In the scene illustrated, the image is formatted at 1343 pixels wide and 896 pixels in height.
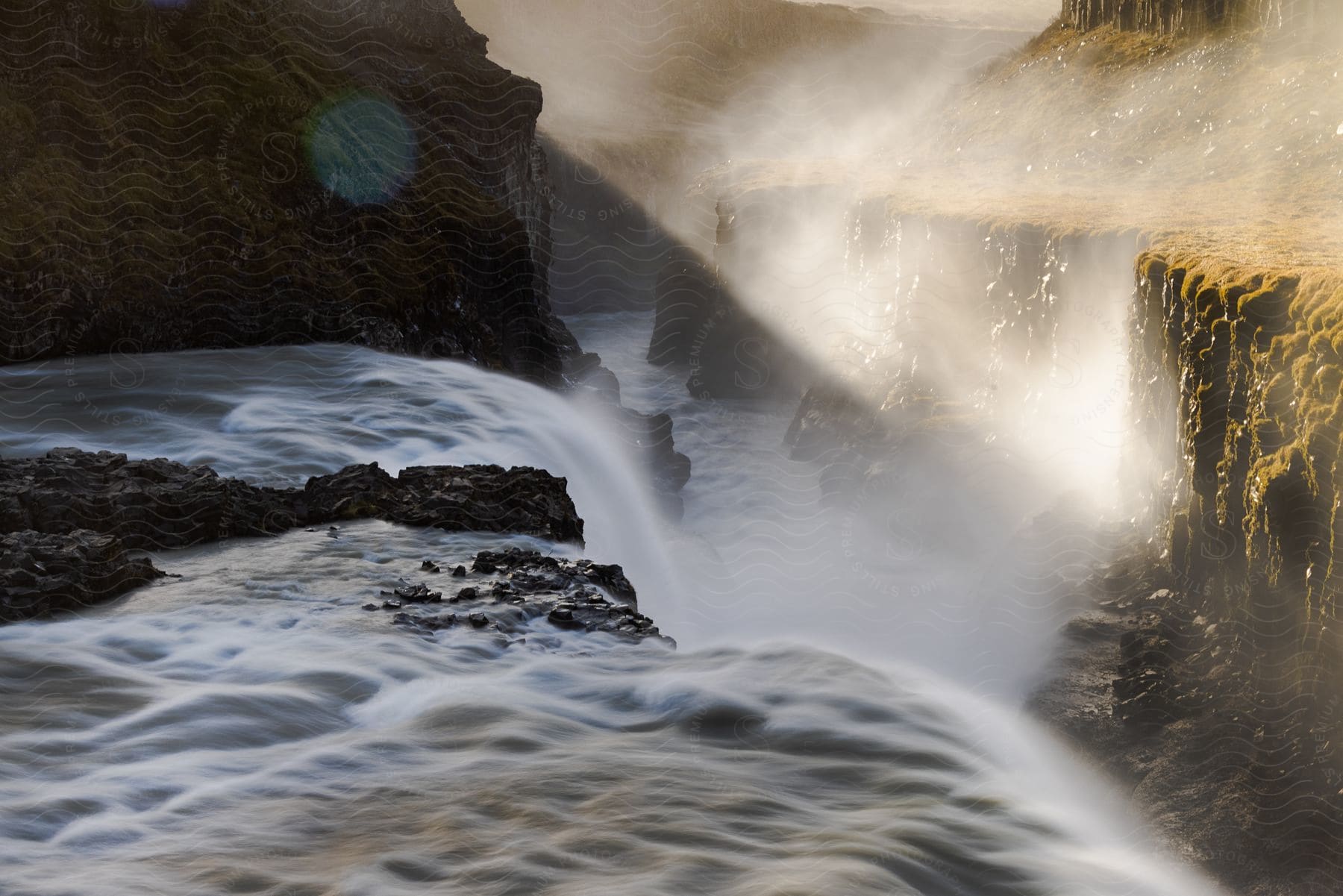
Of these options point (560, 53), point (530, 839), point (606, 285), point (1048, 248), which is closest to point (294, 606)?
point (530, 839)

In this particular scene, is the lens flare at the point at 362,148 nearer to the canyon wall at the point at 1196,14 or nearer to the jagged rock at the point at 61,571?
the jagged rock at the point at 61,571

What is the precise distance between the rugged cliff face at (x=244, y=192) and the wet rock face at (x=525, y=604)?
24.1ft

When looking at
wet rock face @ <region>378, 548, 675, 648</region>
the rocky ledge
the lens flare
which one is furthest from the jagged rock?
the lens flare

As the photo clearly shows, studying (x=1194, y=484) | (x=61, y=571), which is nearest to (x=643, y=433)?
(x=1194, y=484)

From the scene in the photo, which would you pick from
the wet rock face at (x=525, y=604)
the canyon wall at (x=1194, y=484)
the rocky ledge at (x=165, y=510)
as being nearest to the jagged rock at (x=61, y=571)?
the rocky ledge at (x=165, y=510)

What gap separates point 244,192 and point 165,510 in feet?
24.4

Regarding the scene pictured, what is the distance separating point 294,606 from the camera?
651cm

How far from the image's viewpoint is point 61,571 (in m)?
6.41

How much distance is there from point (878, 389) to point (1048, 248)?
6.68 metres

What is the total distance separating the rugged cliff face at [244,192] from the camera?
12.4 metres

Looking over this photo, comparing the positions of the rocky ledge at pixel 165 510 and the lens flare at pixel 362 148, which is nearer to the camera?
the rocky ledge at pixel 165 510

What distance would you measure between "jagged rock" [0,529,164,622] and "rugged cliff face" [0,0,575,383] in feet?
20.0

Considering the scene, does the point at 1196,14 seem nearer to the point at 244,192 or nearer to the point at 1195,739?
the point at 244,192

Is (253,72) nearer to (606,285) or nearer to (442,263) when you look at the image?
(442,263)
